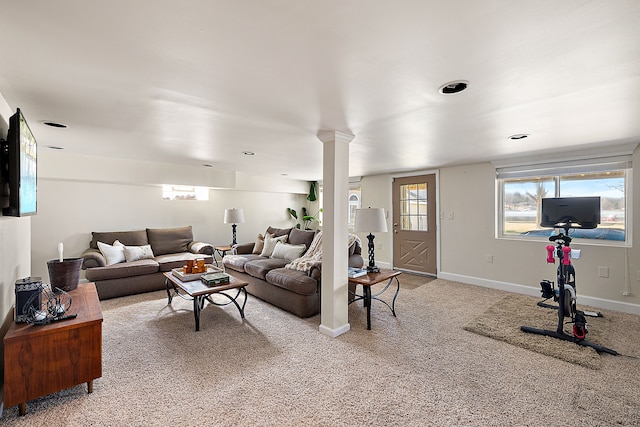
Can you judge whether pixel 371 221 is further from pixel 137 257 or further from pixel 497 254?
pixel 137 257

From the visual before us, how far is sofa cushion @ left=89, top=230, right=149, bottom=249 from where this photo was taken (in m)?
4.56

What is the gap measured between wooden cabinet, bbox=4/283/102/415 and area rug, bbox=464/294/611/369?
3.27m

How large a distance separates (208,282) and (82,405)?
1397 mm

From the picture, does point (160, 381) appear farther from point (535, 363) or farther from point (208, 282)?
point (535, 363)

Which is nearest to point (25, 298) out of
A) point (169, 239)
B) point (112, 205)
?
point (169, 239)

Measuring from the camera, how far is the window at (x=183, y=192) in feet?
18.0

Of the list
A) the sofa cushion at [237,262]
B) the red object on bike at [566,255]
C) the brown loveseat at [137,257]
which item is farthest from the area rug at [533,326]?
the brown loveseat at [137,257]

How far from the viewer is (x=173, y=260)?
15.0 ft

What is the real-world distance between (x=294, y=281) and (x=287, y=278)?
0.42 ft

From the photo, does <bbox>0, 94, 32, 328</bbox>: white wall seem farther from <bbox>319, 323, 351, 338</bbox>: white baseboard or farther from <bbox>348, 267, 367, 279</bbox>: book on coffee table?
<bbox>348, 267, 367, 279</bbox>: book on coffee table

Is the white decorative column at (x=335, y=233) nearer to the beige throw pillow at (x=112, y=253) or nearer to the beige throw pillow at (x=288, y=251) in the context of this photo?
the beige throw pillow at (x=288, y=251)

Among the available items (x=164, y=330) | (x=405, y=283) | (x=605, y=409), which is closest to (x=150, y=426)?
(x=164, y=330)

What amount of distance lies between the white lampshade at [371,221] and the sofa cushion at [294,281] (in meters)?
0.83

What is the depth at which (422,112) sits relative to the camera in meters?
2.31
